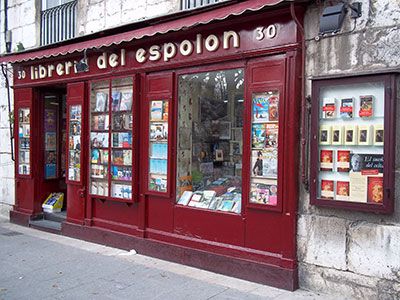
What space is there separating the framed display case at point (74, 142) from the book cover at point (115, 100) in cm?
85

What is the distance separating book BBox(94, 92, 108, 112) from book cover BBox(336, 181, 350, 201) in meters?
4.13

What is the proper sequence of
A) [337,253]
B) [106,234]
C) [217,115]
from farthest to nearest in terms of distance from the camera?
[106,234]
[217,115]
[337,253]

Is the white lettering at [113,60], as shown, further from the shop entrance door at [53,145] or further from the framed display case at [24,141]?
the framed display case at [24,141]

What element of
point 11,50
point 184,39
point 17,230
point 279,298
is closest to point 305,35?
point 184,39

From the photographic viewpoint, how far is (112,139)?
7.24 metres

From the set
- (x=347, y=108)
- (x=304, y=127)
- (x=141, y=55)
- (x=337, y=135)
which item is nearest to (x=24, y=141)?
(x=141, y=55)

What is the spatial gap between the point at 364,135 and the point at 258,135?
130 cm

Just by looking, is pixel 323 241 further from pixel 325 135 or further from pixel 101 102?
pixel 101 102

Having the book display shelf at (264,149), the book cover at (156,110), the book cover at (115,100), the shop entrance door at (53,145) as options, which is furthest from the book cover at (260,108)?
the shop entrance door at (53,145)

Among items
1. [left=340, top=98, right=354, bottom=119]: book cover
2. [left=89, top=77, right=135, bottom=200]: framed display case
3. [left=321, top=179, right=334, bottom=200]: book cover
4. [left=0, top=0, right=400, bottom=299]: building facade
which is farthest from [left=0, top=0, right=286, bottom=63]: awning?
[left=321, top=179, right=334, bottom=200]: book cover

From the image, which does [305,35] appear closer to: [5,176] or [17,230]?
[17,230]

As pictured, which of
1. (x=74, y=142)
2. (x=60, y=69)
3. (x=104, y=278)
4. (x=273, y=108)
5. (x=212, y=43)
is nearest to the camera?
(x=273, y=108)

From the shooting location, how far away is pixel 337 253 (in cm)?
481

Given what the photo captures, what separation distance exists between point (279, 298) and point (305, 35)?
116 inches
